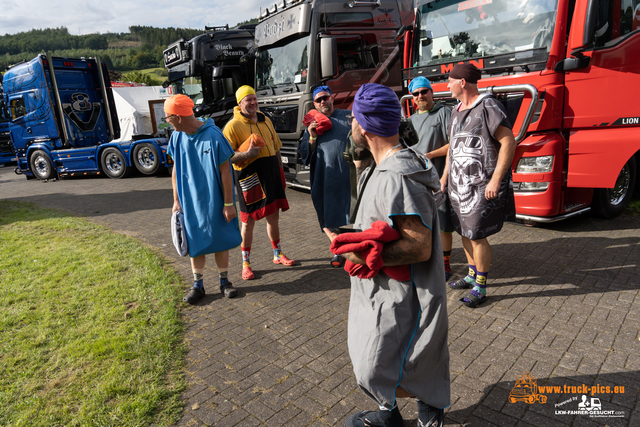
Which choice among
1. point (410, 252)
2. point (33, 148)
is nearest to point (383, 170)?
point (410, 252)

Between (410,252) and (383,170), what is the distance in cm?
37

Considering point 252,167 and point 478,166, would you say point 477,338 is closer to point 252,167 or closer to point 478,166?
point 478,166

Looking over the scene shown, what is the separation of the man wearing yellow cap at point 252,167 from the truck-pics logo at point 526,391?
2.89 metres

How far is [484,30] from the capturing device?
5441 mm

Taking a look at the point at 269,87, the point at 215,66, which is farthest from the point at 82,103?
the point at 269,87

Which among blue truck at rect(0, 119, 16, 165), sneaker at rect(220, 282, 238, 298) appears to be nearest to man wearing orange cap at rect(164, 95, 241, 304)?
sneaker at rect(220, 282, 238, 298)

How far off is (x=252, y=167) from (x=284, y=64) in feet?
Answer: 14.2

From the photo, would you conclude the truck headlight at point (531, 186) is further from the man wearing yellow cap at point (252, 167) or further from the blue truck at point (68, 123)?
the blue truck at point (68, 123)

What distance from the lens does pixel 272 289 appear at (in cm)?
444

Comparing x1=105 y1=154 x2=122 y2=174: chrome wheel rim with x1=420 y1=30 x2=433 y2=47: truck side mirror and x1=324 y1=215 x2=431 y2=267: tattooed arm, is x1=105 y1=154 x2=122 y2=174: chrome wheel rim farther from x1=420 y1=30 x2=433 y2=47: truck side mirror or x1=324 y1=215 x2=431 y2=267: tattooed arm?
x1=324 y1=215 x2=431 y2=267: tattooed arm

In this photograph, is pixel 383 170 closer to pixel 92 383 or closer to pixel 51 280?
pixel 92 383

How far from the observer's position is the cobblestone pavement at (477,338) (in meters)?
2.56

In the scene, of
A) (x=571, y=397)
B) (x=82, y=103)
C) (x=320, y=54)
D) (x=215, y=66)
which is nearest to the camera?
(x=571, y=397)

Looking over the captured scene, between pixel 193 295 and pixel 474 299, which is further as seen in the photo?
pixel 193 295
